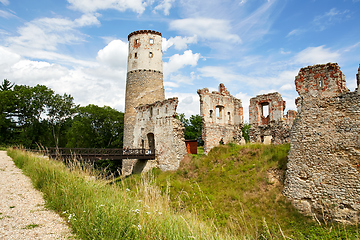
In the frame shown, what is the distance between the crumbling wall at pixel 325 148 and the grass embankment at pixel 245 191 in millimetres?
823

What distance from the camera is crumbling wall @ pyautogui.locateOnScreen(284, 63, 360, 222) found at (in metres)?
10.8

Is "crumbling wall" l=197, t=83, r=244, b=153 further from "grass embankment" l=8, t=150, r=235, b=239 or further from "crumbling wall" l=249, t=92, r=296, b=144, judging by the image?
"grass embankment" l=8, t=150, r=235, b=239

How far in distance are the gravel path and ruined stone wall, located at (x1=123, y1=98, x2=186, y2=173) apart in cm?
1147

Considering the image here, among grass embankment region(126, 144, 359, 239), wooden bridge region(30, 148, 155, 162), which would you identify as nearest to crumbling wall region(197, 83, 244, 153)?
grass embankment region(126, 144, 359, 239)

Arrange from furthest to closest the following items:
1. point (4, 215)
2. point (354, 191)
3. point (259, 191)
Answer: point (259, 191) < point (354, 191) < point (4, 215)

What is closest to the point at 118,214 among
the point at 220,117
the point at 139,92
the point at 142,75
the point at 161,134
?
the point at 161,134

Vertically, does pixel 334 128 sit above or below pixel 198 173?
above

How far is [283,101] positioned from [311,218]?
10.3 m

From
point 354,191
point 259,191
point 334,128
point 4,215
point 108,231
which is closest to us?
point 108,231

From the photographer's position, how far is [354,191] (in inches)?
416

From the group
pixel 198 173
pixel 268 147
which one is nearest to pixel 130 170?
pixel 198 173

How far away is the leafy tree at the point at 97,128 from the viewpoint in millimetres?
37188

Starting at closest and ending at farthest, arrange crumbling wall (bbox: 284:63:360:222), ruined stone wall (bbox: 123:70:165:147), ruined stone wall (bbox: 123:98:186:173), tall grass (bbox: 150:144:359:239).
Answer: tall grass (bbox: 150:144:359:239) → crumbling wall (bbox: 284:63:360:222) → ruined stone wall (bbox: 123:98:186:173) → ruined stone wall (bbox: 123:70:165:147)

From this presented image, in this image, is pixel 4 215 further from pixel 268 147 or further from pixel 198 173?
pixel 268 147
